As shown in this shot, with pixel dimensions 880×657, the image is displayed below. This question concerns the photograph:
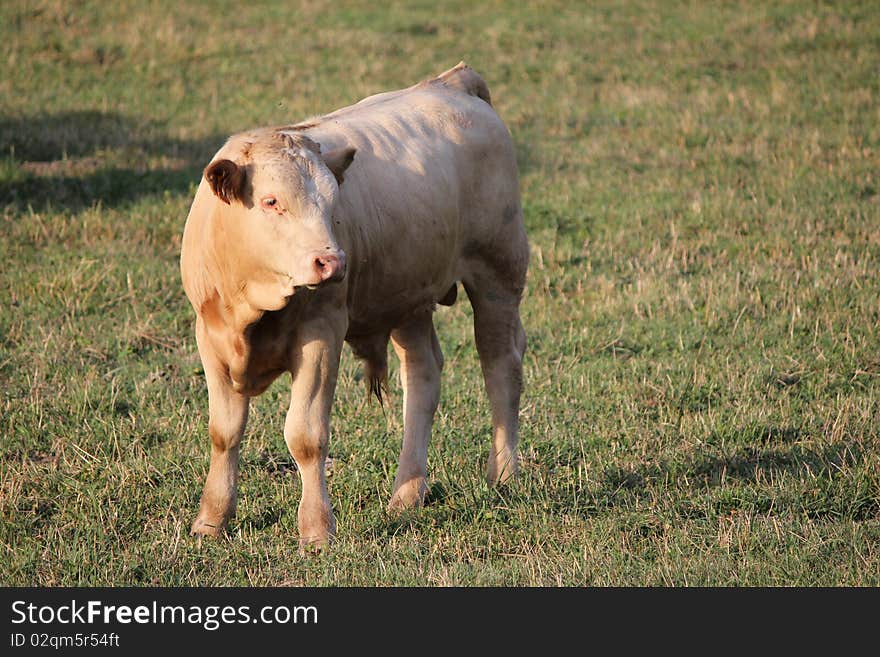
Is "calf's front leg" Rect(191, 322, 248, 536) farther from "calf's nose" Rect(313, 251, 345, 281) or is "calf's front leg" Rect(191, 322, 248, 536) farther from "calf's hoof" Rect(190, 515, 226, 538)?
"calf's nose" Rect(313, 251, 345, 281)

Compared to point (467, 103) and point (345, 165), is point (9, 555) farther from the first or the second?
point (467, 103)

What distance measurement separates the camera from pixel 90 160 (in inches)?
512

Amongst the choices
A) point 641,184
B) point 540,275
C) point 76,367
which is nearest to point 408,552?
point 76,367

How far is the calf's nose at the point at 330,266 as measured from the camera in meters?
4.90

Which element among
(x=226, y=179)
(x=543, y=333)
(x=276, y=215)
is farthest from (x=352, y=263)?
(x=543, y=333)

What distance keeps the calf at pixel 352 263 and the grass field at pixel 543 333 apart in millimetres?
390

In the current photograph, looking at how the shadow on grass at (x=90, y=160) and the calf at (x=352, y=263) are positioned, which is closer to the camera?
the calf at (x=352, y=263)

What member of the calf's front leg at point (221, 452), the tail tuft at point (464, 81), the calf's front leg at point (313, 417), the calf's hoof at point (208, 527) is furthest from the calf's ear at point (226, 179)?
the tail tuft at point (464, 81)

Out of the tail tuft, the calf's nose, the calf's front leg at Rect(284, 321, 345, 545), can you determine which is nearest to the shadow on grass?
the tail tuft

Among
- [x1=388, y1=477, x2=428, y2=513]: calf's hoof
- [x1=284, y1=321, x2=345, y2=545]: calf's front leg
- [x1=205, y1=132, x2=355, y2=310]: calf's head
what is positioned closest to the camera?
[x1=205, y1=132, x2=355, y2=310]: calf's head

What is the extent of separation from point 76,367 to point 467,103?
3234 millimetres

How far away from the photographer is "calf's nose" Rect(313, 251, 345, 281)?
16.1 ft

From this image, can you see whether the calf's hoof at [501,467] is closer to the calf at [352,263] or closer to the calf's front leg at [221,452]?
the calf at [352,263]

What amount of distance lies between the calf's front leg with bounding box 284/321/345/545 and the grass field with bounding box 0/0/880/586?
0.20 metres
